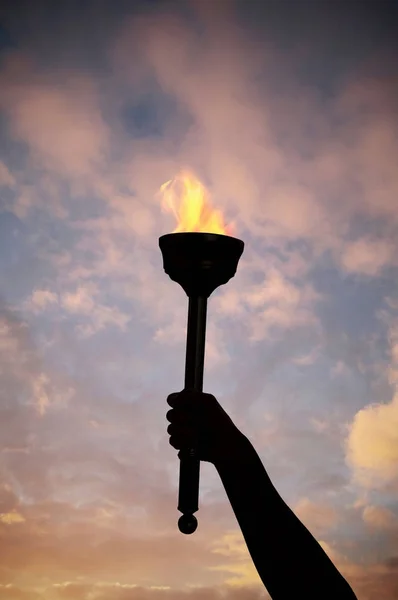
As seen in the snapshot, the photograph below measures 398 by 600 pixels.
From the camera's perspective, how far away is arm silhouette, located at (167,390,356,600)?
1794 mm

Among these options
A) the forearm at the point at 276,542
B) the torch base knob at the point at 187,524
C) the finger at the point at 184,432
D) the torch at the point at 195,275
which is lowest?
the forearm at the point at 276,542

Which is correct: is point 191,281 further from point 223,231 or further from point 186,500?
point 186,500

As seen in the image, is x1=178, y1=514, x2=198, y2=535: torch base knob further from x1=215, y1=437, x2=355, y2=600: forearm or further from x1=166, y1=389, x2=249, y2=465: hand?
x1=215, y1=437, x2=355, y2=600: forearm

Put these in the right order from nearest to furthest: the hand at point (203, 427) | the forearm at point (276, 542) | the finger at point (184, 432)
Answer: the forearm at point (276, 542) < the hand at point (203, 427) < the finger at point (184, 432)

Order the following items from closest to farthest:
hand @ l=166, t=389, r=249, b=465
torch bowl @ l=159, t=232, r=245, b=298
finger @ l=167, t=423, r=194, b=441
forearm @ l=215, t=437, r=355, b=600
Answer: forearm @ l=215, t=437, r=355, b=600 < hand @ l=166, t=389, r=249, b=465 < finger @ l=167, t=423, r=194, b=441 < torch bowl @ l=159, t=232, r=245, b=298

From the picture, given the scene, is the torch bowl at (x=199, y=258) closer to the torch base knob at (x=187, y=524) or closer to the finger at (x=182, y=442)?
the finger at (x=182, y=442)

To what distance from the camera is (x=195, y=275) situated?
240cm

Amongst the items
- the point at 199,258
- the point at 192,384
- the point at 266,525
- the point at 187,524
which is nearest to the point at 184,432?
the point at 192,384

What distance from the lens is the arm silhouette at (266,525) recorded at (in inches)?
70.6

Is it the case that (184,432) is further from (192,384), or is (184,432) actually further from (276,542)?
(276,542)

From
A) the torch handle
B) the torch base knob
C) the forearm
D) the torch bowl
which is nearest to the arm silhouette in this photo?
the forearm

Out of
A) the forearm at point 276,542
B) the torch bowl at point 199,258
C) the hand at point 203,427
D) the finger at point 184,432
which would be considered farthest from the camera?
the torch bowl at point 199,258

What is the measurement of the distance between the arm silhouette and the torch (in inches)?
7.2

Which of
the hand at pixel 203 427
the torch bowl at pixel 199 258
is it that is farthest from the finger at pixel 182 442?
the torch bowl at pixel 199 258
